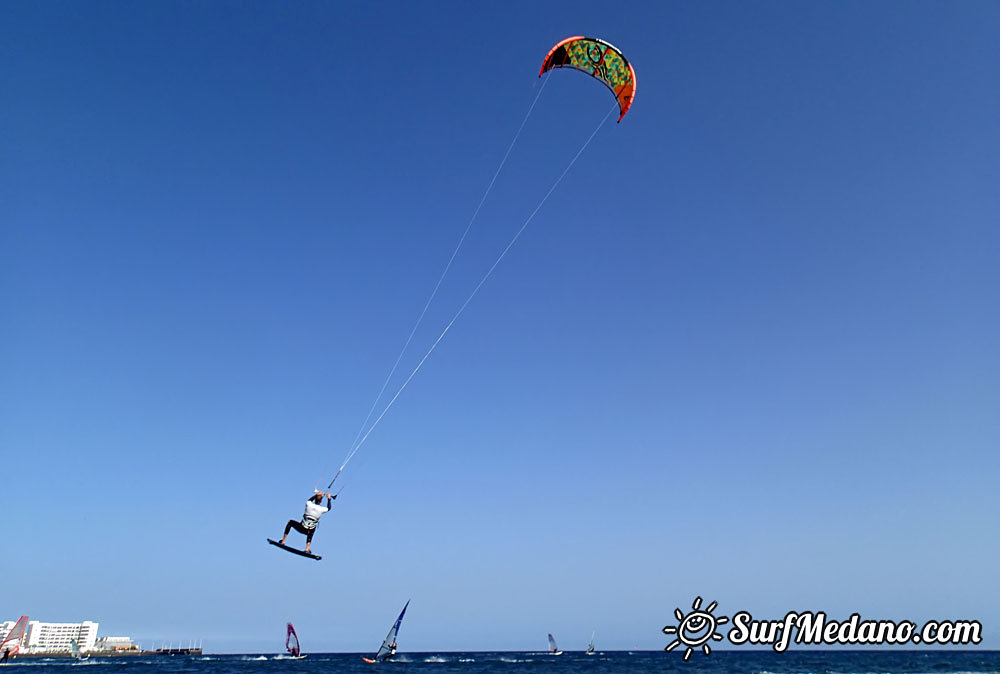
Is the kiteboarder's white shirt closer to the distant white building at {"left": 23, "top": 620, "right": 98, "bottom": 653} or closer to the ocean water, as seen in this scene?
the ocean water

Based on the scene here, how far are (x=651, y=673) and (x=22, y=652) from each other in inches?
4758

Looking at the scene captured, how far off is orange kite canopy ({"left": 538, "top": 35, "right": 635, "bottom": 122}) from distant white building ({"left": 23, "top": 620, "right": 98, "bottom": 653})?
142 metres

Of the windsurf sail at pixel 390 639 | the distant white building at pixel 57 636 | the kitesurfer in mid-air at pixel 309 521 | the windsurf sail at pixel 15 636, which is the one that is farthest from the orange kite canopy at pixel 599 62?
the distant white building at pixel 57 636

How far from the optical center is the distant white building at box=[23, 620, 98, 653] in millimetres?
120062

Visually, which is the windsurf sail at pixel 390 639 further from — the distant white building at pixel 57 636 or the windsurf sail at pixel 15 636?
the distant white building at pixel 57 636

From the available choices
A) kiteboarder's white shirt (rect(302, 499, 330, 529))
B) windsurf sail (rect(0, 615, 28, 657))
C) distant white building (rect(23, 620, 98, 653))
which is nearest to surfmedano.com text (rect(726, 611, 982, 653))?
kiteboarder's white shirt (rect(302, 499, 330, 529))

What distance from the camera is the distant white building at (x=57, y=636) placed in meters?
120

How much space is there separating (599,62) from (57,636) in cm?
15901

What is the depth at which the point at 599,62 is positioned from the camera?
15.9 meters

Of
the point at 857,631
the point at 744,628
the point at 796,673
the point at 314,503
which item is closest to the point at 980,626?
the point at 857,631

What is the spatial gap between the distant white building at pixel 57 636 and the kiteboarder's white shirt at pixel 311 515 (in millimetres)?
136681

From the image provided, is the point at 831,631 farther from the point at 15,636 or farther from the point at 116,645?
the point at 116,645

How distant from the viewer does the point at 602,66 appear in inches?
631

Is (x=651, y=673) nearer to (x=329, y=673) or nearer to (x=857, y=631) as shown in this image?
(x=329, y=673)
